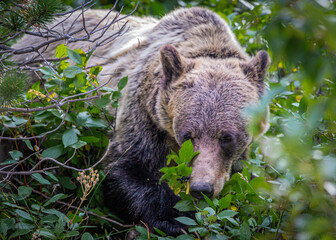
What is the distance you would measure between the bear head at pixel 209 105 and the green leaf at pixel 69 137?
869mm

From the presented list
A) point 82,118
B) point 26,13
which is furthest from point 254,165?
point 26,13

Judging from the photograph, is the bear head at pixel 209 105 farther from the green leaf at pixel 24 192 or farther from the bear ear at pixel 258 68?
the green leaf at pixel 24 192

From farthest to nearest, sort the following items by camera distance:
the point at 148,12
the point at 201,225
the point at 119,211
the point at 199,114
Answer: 1. the point at 148,12
2. the point at 119,211
3. the point at 199,114
4. the point at 201,225

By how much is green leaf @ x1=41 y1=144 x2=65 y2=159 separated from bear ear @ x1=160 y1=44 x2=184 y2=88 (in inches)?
Result: 46.0

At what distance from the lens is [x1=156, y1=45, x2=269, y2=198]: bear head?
303cm

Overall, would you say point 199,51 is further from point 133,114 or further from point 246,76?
point 133,114

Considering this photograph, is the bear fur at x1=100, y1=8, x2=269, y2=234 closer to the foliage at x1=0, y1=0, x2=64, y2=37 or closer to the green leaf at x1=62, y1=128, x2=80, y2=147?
the green leaf at x1=62, y1=128, x2=80, y2=147

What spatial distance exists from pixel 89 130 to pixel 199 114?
113cm

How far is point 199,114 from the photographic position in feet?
10.2

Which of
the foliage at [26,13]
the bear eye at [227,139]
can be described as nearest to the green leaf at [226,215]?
the bear eye at [227,139]

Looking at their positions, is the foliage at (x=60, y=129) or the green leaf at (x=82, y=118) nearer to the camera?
the foliage at (x=60, y=129)

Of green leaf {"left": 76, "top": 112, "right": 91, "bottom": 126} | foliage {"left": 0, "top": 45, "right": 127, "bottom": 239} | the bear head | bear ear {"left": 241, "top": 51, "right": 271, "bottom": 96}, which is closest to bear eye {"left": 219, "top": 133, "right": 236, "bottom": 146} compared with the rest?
the bear head

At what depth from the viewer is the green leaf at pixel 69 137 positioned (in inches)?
119

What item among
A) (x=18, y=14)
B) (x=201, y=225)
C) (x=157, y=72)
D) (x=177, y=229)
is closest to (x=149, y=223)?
(x=177, y=229)
